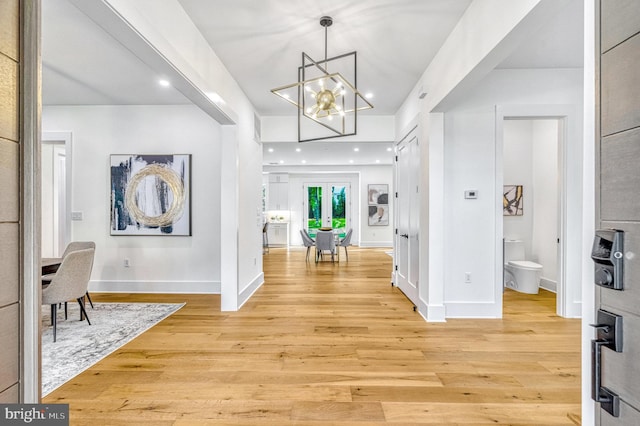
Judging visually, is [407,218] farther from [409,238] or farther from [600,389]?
[600,389]

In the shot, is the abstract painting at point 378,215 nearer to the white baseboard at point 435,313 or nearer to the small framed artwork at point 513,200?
the small framed artwork at point 513,200

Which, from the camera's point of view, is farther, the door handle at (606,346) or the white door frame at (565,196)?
the white door frame at (565,196)

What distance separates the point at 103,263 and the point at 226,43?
3.67 m

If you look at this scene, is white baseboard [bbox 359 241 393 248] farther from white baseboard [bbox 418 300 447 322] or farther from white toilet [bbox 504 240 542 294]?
white baseboard [bbox 418 300 447 322]

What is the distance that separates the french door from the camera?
10844 mm

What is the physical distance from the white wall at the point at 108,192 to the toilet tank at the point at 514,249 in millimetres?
4368

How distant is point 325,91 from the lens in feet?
8.52

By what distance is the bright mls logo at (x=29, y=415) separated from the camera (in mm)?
1015

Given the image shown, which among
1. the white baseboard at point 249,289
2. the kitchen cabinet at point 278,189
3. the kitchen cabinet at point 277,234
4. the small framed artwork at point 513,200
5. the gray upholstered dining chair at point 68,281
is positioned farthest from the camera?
the kitchen cabinet at point 278,189

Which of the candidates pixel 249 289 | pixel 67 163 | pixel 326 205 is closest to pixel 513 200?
pixel 249 289

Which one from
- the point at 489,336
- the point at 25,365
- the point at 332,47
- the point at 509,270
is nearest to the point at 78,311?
the point at 25,365

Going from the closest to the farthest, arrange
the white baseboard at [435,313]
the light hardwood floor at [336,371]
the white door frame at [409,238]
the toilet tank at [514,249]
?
1. the light hardwood floor at [336,371]
2. the white baseboard at [435,313]
3. the white door frame at [409,238]
4. the toilet tank at [514,249]

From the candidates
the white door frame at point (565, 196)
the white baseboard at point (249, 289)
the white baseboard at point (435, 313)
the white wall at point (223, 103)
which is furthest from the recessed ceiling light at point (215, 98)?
the white baseboard at point (435, 313)

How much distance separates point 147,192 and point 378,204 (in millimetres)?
7410
